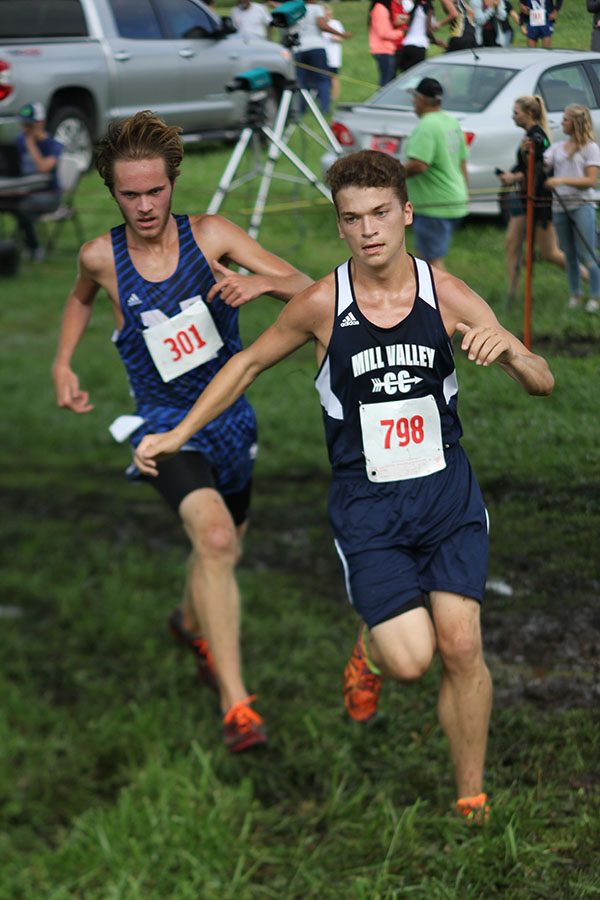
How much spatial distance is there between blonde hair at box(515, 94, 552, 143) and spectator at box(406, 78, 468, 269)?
26 cm

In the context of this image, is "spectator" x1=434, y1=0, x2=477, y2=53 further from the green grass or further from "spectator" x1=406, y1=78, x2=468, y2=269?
the green grass

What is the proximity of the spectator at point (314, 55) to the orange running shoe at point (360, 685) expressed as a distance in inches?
65.3

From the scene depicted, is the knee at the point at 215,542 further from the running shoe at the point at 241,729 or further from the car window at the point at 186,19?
the car window at the point at 186,19

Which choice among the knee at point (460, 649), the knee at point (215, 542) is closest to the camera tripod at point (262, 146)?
the knee at point (215, 542)

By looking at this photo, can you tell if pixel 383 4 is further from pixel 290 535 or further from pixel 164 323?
pixel 290 535

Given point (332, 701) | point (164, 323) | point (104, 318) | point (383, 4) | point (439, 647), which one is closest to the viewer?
point (439, 647)

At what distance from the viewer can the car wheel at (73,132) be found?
784 centimetres

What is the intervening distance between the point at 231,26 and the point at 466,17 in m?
1.69

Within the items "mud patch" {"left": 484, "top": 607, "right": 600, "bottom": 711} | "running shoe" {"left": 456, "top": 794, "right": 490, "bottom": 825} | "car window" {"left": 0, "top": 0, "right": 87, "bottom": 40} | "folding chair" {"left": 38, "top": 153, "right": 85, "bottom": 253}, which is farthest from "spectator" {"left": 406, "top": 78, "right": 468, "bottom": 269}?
"folding chair" {"left": 38, "top": 153, "right": 85, "bottom": 253}

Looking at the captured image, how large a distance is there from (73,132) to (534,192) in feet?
15.8

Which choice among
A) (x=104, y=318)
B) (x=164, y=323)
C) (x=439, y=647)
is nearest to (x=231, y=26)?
(x=164, y=323)

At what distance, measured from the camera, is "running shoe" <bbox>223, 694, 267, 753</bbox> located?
5402 millimetres

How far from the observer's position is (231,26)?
5.42 meters

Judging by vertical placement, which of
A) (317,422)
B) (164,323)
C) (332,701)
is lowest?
(332,701)
